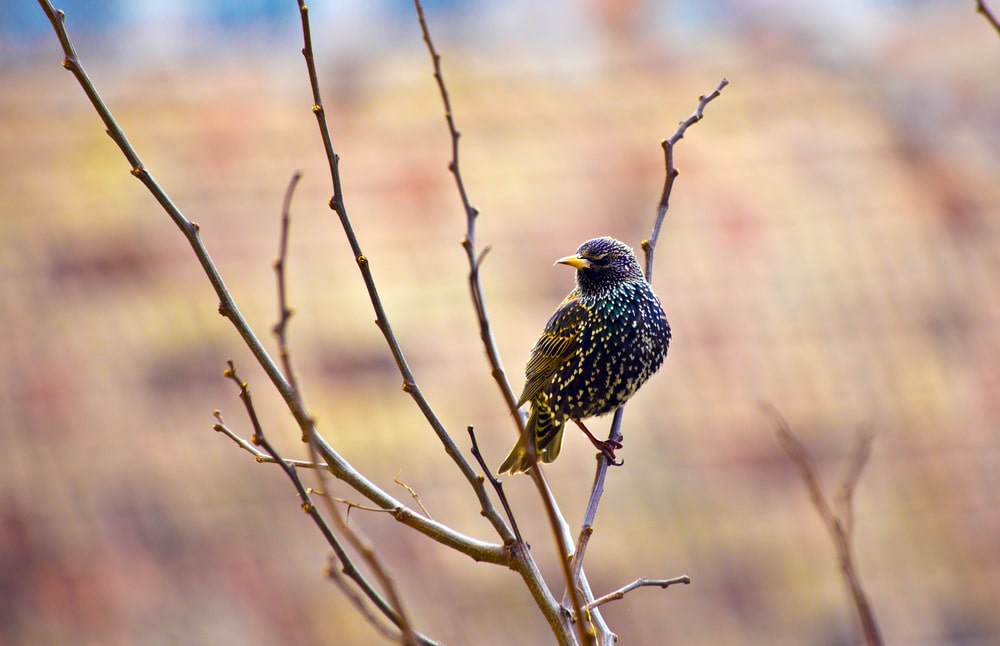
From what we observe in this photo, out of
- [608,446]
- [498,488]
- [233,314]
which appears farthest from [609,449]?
[233,314]


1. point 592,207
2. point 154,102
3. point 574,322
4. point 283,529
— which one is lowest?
point 574,322

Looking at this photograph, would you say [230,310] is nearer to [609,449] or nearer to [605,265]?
[609,449]

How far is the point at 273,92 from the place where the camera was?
9867 mm

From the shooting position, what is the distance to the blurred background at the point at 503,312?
684 centimetres

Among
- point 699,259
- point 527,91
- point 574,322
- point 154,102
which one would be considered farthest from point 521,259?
point 574,322

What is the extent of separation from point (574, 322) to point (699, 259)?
16.1 ft

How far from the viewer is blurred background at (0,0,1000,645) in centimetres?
684

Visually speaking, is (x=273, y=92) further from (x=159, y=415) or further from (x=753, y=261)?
(x=753, y=261)

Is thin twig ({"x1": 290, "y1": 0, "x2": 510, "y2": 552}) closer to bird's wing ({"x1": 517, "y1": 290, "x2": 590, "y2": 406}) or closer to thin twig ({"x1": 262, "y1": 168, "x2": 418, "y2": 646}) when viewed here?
thin twig ({"x1": 262, "y1": 168, "x2": 418, "y2": 646})

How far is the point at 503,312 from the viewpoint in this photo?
26.8 feet

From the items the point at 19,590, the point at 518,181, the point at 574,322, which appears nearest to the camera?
the point at 574,322

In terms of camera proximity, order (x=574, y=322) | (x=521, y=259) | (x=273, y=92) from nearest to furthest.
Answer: (x=574, y=322) < (x=521, y=259) < (x=273, y=92)

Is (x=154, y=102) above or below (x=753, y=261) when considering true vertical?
above

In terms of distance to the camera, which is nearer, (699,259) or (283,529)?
(283,529)
